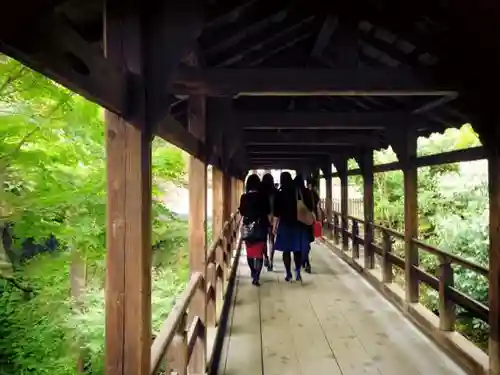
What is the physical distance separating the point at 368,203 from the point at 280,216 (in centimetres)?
186

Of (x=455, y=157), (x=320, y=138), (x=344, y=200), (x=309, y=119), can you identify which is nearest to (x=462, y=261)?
(x=455, y=157)

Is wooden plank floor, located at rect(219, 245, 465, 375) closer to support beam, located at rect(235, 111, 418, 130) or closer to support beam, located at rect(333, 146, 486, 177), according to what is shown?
support beam, located at rect(333, 146, 486, 177)

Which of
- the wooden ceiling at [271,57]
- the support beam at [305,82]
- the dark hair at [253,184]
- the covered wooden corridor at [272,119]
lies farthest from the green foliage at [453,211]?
the support beam at [305,82]

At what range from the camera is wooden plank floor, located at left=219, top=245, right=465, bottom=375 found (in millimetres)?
4281

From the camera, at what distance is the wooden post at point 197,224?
3863 millimetres

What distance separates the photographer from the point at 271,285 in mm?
7363

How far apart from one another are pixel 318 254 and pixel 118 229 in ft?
30.4

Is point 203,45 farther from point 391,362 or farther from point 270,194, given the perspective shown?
point 270,194

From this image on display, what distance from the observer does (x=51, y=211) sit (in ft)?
15.3

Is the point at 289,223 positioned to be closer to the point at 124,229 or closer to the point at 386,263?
the point at 386,263

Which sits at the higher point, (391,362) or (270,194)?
(270,194)

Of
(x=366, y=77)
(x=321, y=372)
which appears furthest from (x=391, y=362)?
(x=366, y=77)

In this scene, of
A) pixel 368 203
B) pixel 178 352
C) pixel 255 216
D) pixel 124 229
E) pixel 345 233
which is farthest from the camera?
pixel 345 233

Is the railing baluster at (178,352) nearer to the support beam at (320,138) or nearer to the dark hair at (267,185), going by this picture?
the dark hair at (267,185)
